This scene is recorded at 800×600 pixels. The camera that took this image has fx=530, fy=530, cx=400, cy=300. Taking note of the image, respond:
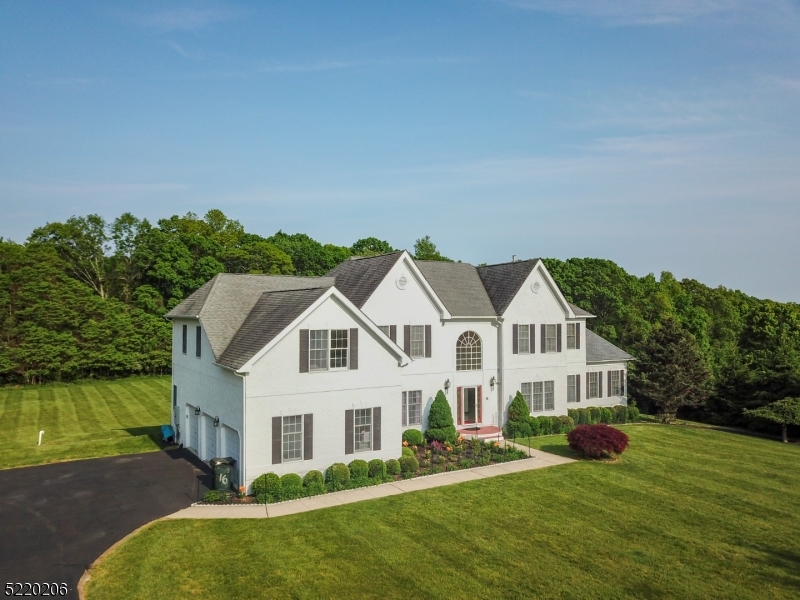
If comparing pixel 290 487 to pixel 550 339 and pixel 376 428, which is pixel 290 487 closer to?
pixel 376 428

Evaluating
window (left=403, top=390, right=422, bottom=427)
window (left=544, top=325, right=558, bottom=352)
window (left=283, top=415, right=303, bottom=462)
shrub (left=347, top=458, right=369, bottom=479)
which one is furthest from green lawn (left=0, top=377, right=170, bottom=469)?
window (left=544, top=325, right=558, bottom=352)

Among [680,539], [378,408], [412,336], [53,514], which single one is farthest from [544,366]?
[53,514]

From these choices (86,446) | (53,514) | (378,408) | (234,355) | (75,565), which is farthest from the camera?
(86,446)

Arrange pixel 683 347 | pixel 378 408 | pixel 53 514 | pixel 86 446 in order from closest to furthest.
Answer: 1. pixel 53 514
2. pixel 378 408
3. pixel 86 446
4. pixel 683 347

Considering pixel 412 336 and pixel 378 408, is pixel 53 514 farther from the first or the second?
pixel 412 336

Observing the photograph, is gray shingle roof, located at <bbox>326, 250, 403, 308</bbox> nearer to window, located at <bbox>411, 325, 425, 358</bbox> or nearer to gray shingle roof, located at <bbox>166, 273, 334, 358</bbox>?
gray shingle roof, located at <bbox>166, 273, 334, 358</bbox>

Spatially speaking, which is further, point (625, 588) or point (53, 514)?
point (53, 514)

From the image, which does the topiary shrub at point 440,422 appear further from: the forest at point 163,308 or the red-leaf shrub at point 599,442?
the forest at point 163,308
